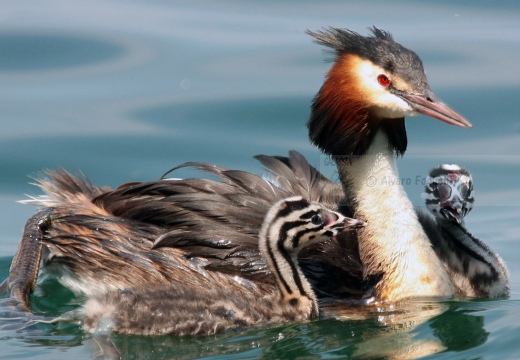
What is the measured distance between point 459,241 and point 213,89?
155 inches

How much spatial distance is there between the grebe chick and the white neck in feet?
1.50

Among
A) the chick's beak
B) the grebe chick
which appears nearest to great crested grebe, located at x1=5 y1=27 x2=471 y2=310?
the grebe chick

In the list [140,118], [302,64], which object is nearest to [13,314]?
[140,118]

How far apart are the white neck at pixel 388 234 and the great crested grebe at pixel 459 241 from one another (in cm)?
22

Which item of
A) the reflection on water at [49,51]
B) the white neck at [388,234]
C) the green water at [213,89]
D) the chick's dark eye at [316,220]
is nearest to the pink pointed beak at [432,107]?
the white neck at [388,234]

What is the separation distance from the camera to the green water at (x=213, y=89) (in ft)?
33.0

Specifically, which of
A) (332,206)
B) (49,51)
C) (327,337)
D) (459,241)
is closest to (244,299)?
(327,337)

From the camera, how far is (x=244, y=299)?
22.8 feet

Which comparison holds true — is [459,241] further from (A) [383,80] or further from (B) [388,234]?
(A) [383,80]

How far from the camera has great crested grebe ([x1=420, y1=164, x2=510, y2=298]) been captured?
7.70 metres

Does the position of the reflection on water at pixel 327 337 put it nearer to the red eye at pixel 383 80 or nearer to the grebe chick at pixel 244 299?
the grebe chick at pixel 244 299

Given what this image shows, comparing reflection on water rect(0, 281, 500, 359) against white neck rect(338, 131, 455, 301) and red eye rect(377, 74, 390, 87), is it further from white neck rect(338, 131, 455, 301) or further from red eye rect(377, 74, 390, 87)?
red eye rect(377, 74, 390, 87)

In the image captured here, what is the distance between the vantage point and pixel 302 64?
37.7 ft

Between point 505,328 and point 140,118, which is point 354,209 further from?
point 140,118
